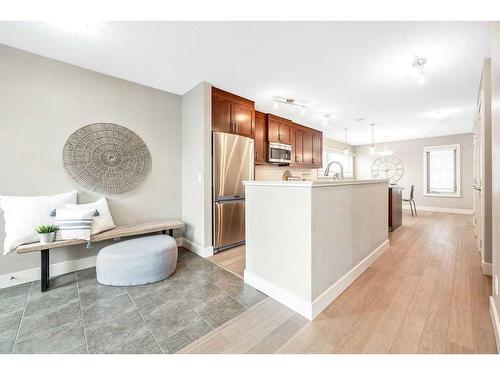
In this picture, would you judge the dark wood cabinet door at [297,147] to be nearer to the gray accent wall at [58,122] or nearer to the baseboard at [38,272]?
the gray accent wall at [58,122]

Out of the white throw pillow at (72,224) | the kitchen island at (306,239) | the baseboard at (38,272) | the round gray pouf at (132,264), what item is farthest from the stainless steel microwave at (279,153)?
the baseboard at (38,272)

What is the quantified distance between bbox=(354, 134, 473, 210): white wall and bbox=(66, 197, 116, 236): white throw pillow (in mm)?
8679

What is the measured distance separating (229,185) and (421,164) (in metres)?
7.36

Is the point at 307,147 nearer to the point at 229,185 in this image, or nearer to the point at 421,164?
the point at 229,185

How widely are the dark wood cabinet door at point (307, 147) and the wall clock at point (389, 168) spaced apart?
3.94m

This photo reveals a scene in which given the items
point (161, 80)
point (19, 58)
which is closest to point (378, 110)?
point (161, 80)

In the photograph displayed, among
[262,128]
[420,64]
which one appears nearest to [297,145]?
[262,128]

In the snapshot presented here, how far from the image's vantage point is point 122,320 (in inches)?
64.3

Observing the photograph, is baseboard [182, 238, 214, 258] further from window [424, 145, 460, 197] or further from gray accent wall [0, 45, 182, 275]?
window [424, 145, 460, 197]

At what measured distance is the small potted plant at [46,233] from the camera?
201 centimetres

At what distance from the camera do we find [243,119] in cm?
356

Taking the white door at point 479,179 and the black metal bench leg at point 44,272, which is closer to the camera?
the black metal bench leg at point 44,272

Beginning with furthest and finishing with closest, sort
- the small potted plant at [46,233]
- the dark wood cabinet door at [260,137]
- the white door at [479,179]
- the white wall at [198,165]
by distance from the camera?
the dark wood cabinet door at [260,137] < the white wall at [198,165] < the white door at [479,179] < the small potted plant at [46,233]

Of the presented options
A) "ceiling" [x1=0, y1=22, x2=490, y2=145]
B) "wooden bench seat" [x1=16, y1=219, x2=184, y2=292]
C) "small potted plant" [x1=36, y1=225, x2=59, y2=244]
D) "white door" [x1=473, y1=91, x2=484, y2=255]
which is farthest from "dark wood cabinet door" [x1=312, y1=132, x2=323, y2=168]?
"small potted plant" [x1=36, y1=225, x2=59, y2=244]
